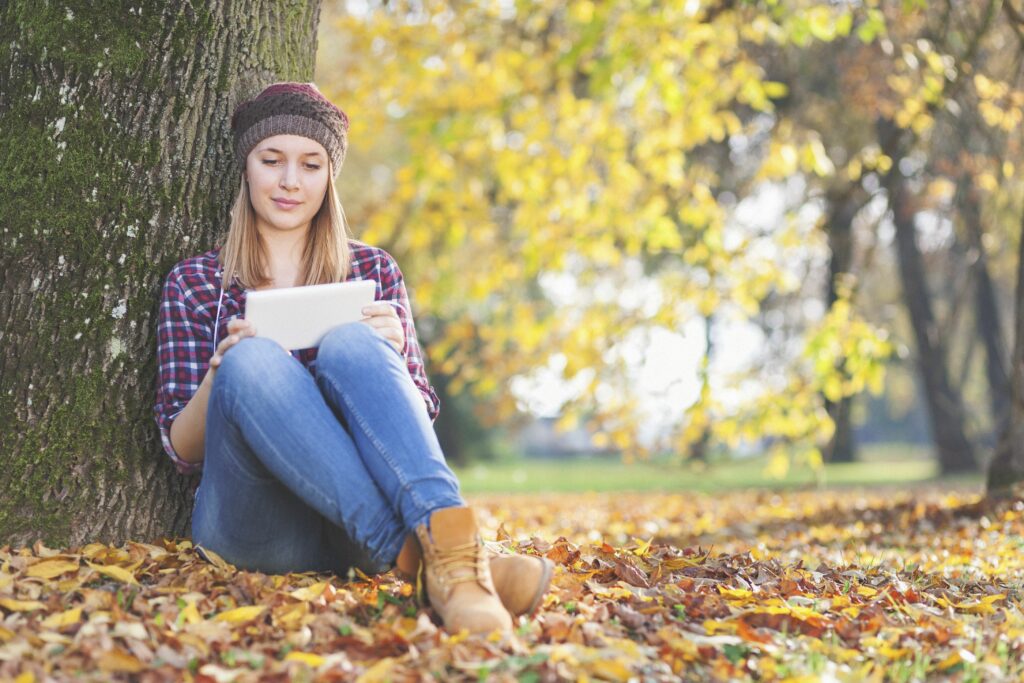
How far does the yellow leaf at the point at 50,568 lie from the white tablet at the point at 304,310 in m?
0.81

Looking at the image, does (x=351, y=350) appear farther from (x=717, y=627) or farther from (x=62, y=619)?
(x=717, y=627)

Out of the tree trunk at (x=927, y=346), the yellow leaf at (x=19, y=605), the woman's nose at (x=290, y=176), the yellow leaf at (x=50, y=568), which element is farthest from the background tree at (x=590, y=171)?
the tree trunk at (x=927, y=346)

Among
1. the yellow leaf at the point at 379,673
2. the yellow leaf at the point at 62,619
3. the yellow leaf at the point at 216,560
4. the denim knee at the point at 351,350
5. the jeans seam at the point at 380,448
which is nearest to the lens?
the yellow leaf at the point at 379,673

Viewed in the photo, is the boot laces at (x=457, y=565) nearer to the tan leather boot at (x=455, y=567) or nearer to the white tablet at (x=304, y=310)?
the tan leather boot at (x=455, y=567)

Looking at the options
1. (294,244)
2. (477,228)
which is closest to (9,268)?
(294,244)

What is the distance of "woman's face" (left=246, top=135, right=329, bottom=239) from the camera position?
3182mm

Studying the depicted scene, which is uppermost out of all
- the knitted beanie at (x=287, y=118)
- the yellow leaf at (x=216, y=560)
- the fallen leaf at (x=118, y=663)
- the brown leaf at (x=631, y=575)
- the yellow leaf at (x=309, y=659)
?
the knitted beanie at (x=287, y=118)

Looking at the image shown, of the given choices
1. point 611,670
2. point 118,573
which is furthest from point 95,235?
point 611,670

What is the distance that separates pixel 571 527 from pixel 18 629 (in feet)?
14.6

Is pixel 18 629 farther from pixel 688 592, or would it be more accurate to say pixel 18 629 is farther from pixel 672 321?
pixel 672 321

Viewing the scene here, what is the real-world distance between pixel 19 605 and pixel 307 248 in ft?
4.39

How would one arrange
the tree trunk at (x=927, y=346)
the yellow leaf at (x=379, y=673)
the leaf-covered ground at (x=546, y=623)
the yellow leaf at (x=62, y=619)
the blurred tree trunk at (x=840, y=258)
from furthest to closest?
the tree trunk at (x=927, y=346), the blurred tree trunk at (x=840, y=258), the yellow leaf at (x=62, y=619), the leaf-covered ground at (x=546, y=623), the yellow leaf at (x=379, y=673)

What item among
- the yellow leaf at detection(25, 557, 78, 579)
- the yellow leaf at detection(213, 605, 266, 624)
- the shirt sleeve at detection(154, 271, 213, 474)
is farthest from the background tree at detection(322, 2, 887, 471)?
the yellow leaf at detection(213, 605, 266, 624)

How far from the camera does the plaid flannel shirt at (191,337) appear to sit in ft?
10.0
